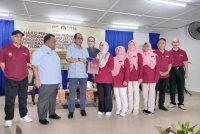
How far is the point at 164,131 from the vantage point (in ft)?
2.95

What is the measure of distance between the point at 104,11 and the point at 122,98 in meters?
2.57

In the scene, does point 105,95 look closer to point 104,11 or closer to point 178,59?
point 178,59

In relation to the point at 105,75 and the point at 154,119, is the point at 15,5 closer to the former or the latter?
the point at 105,75

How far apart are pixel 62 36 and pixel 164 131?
6352 mm

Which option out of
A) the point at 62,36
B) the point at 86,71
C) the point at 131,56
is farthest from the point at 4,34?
the point at 131,56

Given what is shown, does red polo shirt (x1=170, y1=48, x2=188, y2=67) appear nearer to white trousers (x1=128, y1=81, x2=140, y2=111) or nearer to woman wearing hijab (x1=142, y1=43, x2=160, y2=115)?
woman wearing hijab (x1=142, y1=43, x2=160, y2=115)

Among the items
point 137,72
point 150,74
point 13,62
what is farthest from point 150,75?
point 13,62

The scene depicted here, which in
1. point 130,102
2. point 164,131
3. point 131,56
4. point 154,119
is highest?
point 131,56

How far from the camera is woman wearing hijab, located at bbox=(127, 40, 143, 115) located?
393 cm

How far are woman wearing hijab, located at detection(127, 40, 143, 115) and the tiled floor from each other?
0.23 m

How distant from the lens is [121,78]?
3848 millimetres

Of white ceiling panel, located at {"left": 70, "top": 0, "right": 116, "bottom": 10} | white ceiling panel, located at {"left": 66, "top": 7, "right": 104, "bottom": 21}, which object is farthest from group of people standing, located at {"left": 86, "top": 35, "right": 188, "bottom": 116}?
white ceiling panel, located at {"left": 66, "top": 7, "right": 104, "bottom": 21}

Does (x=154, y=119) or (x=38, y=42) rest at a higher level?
(x=38, y=42)

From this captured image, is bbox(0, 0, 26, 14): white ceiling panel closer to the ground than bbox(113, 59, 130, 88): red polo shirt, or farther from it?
farther from it
